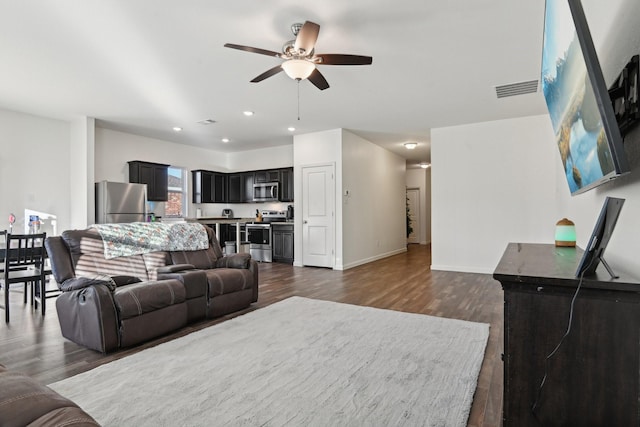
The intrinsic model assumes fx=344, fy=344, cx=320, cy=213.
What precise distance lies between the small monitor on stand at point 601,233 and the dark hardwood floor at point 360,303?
104 cm

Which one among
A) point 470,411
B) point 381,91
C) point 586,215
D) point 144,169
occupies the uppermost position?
point 381,91

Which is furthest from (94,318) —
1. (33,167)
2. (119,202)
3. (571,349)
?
(33,167)

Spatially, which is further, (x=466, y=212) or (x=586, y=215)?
(x=466, y=212)

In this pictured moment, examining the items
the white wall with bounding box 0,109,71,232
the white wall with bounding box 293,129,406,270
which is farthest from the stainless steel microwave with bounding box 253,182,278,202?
the white wall with bounding box 0,109,71,232

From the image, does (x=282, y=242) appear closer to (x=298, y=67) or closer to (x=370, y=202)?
(x=370, y=202)

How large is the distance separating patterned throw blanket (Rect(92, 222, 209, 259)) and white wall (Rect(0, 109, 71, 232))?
3.19 m

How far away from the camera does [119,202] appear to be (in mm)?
6121

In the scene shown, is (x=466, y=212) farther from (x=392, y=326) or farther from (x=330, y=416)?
(x=330, y=416)

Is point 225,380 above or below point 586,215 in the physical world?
below

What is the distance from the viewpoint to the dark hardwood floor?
235cm

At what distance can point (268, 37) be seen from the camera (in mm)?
3146

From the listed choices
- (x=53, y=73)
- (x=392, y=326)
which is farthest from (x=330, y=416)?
(x=53, y=73)

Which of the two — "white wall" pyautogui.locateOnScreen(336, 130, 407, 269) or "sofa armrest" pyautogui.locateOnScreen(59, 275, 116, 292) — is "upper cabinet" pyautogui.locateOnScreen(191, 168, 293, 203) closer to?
"white wall" pyautogui.locateOnScreen(336, 130, 407, 269)

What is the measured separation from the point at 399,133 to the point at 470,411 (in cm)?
581
